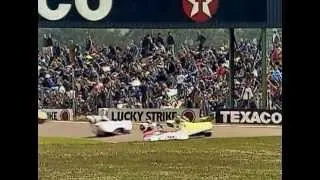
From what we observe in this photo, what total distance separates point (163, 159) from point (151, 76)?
0.49 meters

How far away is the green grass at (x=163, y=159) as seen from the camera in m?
3.22

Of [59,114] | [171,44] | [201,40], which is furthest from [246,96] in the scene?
[59,114]

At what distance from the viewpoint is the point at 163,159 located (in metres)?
3.32

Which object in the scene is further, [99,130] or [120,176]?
[99,130]

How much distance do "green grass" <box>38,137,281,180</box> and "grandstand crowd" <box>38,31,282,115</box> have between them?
21 centimetres

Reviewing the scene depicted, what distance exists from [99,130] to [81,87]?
0.27m

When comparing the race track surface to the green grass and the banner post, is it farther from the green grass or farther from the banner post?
the banner post

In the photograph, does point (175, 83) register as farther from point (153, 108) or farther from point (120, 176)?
point (120, 176)

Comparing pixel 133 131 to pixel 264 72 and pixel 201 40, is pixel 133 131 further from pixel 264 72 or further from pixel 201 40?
pixel 264 72

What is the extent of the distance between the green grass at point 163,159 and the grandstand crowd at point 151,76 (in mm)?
213

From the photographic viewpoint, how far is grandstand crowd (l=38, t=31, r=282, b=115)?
3.39 meters
